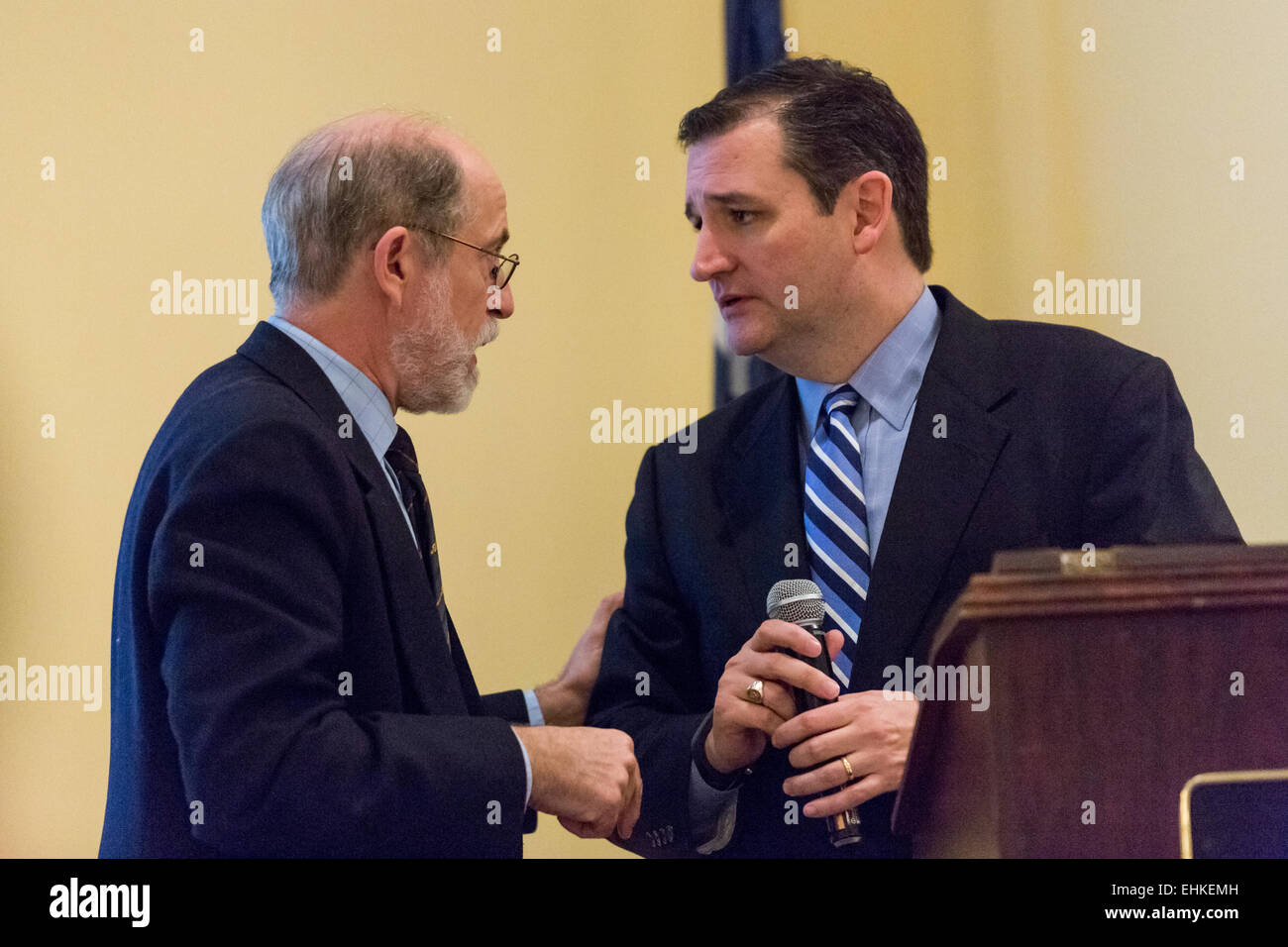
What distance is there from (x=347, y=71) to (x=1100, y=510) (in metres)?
2.17

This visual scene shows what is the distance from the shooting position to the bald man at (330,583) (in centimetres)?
174

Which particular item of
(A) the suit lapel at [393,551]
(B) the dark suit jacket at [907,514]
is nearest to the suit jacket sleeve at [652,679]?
(B) the dark suit jacket at [907,514]

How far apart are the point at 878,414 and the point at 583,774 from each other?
2.85 feet

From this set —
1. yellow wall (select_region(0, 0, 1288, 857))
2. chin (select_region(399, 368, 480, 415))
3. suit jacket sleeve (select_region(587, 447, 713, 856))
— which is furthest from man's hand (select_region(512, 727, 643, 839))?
yellow wall (select_region(0, 0, 1288, 857))

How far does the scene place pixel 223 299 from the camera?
10.9 ft

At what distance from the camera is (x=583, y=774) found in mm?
2027

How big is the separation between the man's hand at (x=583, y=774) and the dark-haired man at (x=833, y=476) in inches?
7.8

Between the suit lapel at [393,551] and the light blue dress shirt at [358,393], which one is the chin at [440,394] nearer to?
the light blue dress shirt at [358,393]

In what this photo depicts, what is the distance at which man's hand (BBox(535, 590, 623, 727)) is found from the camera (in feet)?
8.79

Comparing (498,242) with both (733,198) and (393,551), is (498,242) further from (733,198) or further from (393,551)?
(393,551)

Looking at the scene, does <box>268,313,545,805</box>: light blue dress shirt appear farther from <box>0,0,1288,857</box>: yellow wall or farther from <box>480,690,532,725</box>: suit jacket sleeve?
<box>0,0,1288,857</box>: yellow wall
